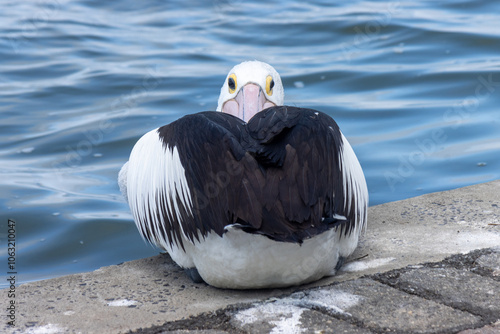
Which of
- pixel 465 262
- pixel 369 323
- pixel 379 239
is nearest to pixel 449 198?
pixel 379 239

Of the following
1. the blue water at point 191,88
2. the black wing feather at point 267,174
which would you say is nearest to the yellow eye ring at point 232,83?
the black wing feather at point 267,174

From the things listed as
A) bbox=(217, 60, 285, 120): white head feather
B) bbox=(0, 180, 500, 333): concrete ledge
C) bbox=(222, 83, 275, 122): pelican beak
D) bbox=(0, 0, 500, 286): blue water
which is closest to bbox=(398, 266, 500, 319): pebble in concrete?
bbox=(0, 180, 500, 333): concrete ledge

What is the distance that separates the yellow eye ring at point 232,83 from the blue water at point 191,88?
1.48 meters

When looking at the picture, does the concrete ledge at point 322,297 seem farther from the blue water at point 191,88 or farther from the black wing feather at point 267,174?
the blue water at point 191,88

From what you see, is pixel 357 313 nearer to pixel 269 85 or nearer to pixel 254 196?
pixel 254 196

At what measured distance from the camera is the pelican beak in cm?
412

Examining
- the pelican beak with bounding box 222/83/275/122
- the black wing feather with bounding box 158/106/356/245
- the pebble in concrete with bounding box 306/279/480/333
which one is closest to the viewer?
the pebble in concrete with bounding box 306/279/480/333

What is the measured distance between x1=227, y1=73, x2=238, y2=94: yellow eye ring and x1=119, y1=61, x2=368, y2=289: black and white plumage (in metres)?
1.13

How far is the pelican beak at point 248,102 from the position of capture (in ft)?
13.5

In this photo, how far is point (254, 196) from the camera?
2.76 meters

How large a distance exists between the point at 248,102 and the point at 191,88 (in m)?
5.36

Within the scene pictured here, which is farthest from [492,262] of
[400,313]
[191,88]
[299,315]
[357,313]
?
[191,88]

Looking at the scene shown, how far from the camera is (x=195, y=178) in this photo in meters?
2.91

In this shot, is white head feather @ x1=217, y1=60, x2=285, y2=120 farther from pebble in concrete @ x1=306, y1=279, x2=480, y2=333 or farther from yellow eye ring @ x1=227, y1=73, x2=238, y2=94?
pebble in concrete @ x1=306, y1=279, x2=480, y2=333
